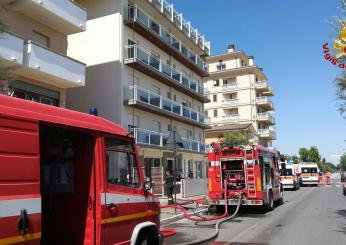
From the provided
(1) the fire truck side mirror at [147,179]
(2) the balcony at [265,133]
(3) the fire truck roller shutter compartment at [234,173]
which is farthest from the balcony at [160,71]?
(2) the balcony at [265,133]

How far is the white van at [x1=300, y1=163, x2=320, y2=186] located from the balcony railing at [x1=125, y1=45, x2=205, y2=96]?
14.6 meters

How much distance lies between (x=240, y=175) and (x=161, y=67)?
1890cm

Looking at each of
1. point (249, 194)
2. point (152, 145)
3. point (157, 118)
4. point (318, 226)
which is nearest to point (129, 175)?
point (318, 226)

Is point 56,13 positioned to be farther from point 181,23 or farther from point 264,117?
point 264,117

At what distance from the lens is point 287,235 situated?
1157cm

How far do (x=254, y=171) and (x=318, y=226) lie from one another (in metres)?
4.28

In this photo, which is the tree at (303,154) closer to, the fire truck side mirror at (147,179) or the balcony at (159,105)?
the balcony at (159,105)

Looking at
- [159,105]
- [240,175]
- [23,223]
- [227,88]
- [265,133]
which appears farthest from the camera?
[227,88]

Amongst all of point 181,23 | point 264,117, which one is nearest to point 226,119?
point 264,117

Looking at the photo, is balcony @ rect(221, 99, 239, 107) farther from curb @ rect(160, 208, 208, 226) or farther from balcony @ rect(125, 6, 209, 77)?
curb @ rect(160, 208, 208, 226)

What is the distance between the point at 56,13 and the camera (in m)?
21.1

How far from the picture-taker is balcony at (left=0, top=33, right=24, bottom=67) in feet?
56.2

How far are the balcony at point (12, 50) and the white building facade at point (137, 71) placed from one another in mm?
10540

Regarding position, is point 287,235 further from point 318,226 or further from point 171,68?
point 171,68
